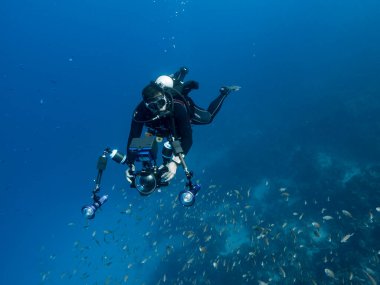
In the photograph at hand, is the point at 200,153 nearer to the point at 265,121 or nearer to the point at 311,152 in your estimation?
the point at 265,121

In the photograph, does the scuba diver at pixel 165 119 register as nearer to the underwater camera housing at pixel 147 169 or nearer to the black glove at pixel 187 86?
the underwater camera housing at pixel 147 169

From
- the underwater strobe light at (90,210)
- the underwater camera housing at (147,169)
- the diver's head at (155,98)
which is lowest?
the underwater strobe light at (90,210)

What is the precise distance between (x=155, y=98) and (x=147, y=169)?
53.5 inches

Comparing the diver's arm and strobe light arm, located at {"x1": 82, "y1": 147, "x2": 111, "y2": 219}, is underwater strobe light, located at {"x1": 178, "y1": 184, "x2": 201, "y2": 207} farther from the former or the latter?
strobe light arm, located at {"x1": 82, "y1": 147, "x2": 111, "y2": 219}

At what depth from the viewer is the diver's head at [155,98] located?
5473 millimetres

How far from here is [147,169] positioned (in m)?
5.26

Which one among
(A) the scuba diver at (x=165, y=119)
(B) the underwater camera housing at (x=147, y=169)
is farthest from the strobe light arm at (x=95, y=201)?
(B) the underwater camera housing at (x=147, y=169)

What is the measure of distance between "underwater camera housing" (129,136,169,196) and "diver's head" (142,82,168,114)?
0.65 meters

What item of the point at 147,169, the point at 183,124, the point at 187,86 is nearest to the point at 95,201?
the point at 147,169

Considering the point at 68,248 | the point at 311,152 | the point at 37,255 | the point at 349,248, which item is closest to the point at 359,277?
the point at 349,248

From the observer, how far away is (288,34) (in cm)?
6169

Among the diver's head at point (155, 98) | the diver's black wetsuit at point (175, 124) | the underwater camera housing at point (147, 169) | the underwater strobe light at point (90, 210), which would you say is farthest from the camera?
the diver's black wetsuit at point (175, 124)

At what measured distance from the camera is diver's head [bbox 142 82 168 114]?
18.0 ft

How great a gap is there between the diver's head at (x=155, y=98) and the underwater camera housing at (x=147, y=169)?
0.65m
